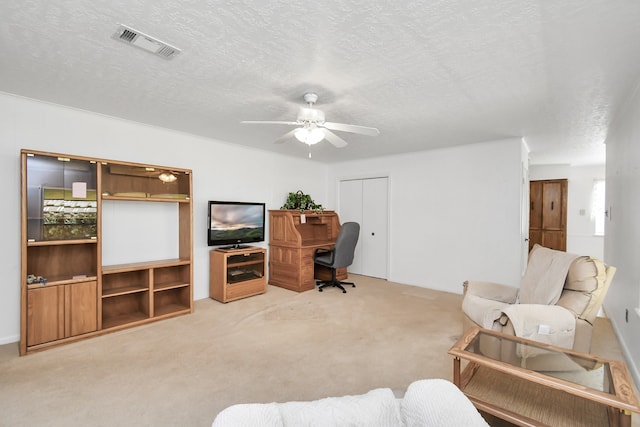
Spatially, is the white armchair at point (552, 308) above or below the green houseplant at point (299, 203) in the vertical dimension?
below

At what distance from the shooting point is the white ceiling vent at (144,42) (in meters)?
1.77

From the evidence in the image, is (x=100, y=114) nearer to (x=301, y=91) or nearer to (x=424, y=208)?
(x=301, y=91)

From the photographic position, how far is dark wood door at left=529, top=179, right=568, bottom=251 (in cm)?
651

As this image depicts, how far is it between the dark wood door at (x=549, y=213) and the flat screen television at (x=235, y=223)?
613 cm

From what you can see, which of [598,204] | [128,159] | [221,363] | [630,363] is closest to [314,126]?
[221,363]

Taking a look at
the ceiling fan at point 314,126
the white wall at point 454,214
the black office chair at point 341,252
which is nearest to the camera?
the ceiling fan at point 314,126

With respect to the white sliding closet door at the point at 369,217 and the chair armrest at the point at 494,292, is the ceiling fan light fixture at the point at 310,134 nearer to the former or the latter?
the chair armrest at the point at 494,292

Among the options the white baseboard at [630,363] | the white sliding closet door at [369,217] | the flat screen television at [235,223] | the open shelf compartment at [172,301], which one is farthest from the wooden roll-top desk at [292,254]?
the white baseboard at [630,363]

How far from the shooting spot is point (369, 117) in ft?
10.8

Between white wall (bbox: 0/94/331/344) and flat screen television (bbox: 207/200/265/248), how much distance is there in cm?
20

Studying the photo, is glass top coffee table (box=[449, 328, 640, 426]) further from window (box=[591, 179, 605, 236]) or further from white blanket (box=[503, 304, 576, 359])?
window (box=[591, 179, 605, 236])

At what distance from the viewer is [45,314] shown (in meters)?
2.71

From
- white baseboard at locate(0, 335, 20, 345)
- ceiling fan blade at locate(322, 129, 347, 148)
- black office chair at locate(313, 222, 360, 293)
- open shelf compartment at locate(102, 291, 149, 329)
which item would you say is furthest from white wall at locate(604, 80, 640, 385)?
white baseboard at locate(0, 335, 20, 345)

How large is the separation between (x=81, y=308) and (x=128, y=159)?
170 centimetres
